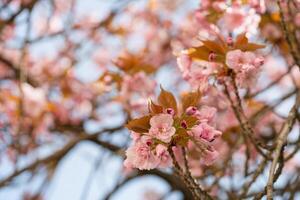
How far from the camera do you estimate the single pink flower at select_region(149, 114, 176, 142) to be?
1.33 m


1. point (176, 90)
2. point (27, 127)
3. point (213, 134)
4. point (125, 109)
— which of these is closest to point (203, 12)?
point (125, 109)

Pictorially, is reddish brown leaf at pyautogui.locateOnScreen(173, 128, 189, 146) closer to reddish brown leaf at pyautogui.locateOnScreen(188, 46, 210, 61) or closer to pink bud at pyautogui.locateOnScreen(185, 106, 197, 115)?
pink bud at pyautogui.locateOnScreen(185, 106, 197, 115)

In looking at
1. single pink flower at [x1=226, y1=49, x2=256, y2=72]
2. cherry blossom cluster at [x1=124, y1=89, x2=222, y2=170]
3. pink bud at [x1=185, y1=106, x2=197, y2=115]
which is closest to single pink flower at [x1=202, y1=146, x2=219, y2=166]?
cherry blossom cluster at [x1=124, y1=89, x2=222, y2=170]

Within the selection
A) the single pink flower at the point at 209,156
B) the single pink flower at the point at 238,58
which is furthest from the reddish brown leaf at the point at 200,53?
the single pink flower at the point at 209,156

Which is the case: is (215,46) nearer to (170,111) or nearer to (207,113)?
(207,113)

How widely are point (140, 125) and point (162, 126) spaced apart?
0.08m

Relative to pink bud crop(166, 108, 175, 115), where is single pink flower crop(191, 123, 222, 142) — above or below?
below

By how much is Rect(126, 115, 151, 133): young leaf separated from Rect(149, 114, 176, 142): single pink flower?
4 cm

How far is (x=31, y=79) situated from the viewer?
412 centimetres

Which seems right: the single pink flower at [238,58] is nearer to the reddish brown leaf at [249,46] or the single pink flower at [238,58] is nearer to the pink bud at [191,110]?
the reddish brown leaf at [249,46]

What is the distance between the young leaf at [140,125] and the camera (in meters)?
1.37

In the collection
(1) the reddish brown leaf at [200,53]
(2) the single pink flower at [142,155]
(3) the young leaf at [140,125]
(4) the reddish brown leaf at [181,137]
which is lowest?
(2) the single pink flower at [142,155]

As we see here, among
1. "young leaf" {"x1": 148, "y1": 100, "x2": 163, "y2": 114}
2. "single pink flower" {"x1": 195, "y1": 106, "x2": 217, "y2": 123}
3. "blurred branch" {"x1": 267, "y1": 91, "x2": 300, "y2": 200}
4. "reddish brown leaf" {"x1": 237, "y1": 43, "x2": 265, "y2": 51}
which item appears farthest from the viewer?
"reddish brown leaf" {"x1": 237, "y1": 43, "x2": 265, "y2": 51}

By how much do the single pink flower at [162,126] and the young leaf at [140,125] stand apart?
0.04 meters
